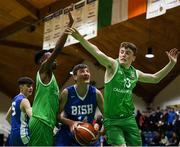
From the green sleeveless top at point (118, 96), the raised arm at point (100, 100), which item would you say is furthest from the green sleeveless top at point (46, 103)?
the green sleeveless top at point (118, 96)

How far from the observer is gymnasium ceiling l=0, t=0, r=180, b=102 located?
47.8 ft

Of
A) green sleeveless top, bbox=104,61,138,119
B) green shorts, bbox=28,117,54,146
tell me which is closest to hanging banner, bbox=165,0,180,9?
green sleeveless top, bbox=104,61,138,119

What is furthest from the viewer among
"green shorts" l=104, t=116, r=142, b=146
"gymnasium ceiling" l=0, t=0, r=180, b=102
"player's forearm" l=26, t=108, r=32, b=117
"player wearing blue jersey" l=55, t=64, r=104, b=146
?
"gymnasium ceiling" l=0, t=0, r=180, b=102

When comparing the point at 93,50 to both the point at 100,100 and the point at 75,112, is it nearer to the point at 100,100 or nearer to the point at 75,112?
the point at 100,100

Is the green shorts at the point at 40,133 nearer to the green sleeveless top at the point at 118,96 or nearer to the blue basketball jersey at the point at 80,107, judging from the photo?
the blue basketball jersey at the point at 80,107

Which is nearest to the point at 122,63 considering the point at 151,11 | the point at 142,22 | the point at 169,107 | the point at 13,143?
the point at 13,143

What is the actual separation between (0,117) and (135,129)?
17.0 metres

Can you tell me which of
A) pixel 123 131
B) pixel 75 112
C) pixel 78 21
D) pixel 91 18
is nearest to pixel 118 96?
pixel 123 131

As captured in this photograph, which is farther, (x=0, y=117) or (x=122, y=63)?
(x=0, y=117)

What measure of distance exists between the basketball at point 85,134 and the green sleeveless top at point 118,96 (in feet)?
0.91

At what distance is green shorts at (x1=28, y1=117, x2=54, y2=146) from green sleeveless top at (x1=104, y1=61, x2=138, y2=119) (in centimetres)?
74

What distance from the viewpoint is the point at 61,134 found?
562cm

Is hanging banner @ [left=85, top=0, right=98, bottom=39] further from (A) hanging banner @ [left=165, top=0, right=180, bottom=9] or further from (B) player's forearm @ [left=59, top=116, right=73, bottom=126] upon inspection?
(B) player's forearm @ [left=59, top=116, right=73, bottom=126]

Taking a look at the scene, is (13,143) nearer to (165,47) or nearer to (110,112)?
(110,112)
